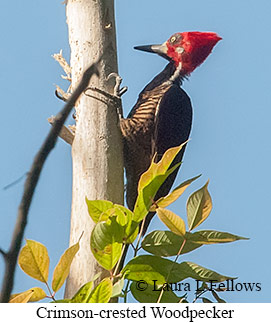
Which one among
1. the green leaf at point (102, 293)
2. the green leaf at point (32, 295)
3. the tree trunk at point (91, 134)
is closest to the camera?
the green leaf at point (102, 293)

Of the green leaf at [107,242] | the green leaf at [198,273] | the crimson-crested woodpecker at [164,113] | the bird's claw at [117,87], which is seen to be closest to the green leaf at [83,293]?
the green leaf at [107,242]

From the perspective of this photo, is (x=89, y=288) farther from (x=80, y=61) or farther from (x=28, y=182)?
(x=80, y=61)

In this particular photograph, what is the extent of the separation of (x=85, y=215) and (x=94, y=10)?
1.17 meters

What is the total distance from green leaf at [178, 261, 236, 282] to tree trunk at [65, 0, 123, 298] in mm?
481

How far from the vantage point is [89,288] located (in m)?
1.62

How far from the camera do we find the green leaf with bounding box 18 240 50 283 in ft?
5.45

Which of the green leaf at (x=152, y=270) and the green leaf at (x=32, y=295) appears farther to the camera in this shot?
the green leaf at (x=152, y=270)

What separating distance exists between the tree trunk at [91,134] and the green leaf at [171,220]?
0.58 m

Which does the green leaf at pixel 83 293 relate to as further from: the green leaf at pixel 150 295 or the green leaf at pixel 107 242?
the green leaf at pixel 150 295

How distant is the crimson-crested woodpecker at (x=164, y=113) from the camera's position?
364cm

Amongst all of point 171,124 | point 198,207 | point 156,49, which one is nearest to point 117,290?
point 198,207

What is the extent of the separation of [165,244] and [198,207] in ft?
0.57

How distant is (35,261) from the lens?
5.51ft

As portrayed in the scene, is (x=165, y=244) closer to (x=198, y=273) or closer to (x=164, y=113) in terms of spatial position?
(x=198, y=273)
